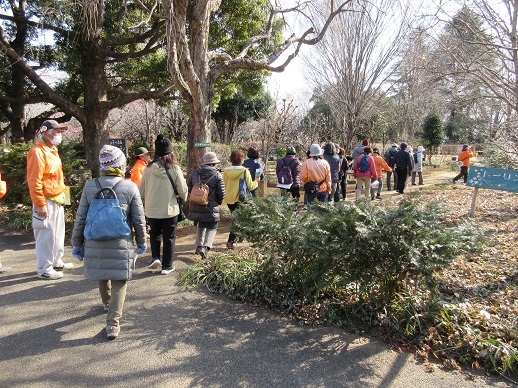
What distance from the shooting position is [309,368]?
2898 millimetres

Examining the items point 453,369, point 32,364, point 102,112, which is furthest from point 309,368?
point 102,112

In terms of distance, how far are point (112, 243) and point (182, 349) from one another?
1.11 metres

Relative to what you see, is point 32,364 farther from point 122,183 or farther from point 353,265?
point 353,265

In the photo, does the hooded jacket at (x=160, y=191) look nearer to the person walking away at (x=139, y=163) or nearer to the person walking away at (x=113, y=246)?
the person walking away at (x=113, y=246)

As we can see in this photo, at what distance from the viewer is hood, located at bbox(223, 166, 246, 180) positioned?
5.61 meters

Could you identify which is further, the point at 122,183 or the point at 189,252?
the point at 189,252

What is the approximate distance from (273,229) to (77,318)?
85.6 inches

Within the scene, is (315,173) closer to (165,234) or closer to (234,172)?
(234,172)

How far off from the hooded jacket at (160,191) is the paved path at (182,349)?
0.98 m

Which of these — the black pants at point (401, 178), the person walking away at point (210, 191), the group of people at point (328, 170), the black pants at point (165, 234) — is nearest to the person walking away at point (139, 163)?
the person walking away at point (210, 191)

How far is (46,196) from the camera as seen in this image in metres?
4.49

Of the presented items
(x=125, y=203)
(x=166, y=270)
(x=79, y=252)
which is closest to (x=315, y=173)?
(x=166, y=270)

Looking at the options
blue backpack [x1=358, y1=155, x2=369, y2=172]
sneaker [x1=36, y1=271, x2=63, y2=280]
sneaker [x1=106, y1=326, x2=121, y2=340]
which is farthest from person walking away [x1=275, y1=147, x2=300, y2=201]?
sneaker [x1=106, y1=326, x2=121, y2=340]

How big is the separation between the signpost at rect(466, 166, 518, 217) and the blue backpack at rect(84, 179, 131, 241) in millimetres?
6972
